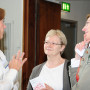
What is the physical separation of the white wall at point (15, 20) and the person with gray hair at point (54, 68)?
1.61m

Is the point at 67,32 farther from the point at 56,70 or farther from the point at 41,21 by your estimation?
the point at 56,70

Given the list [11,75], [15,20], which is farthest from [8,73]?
[15,20]

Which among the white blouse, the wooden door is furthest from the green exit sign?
the white blouse

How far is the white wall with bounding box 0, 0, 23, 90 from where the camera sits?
3695 mm

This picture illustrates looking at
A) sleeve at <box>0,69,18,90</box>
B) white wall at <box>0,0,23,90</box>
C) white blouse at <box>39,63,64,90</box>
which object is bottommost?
white blouse at <box>39,63,64,90</box>

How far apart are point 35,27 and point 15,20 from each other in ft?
1.58

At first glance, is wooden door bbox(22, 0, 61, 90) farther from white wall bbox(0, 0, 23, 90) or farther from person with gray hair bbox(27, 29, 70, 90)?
person with gray hair bbox(27, 29, 70, 90)

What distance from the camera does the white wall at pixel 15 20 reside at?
3695mm

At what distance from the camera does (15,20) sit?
381 cm

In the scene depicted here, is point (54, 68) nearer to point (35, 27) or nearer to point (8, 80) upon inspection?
point (8, 80)

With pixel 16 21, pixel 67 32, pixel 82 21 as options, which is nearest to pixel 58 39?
pixel 16 21

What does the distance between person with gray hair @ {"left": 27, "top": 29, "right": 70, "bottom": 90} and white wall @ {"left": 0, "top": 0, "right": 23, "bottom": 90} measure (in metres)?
1.61

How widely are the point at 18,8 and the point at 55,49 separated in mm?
1923

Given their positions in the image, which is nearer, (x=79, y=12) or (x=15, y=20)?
(x=15, y=20)
